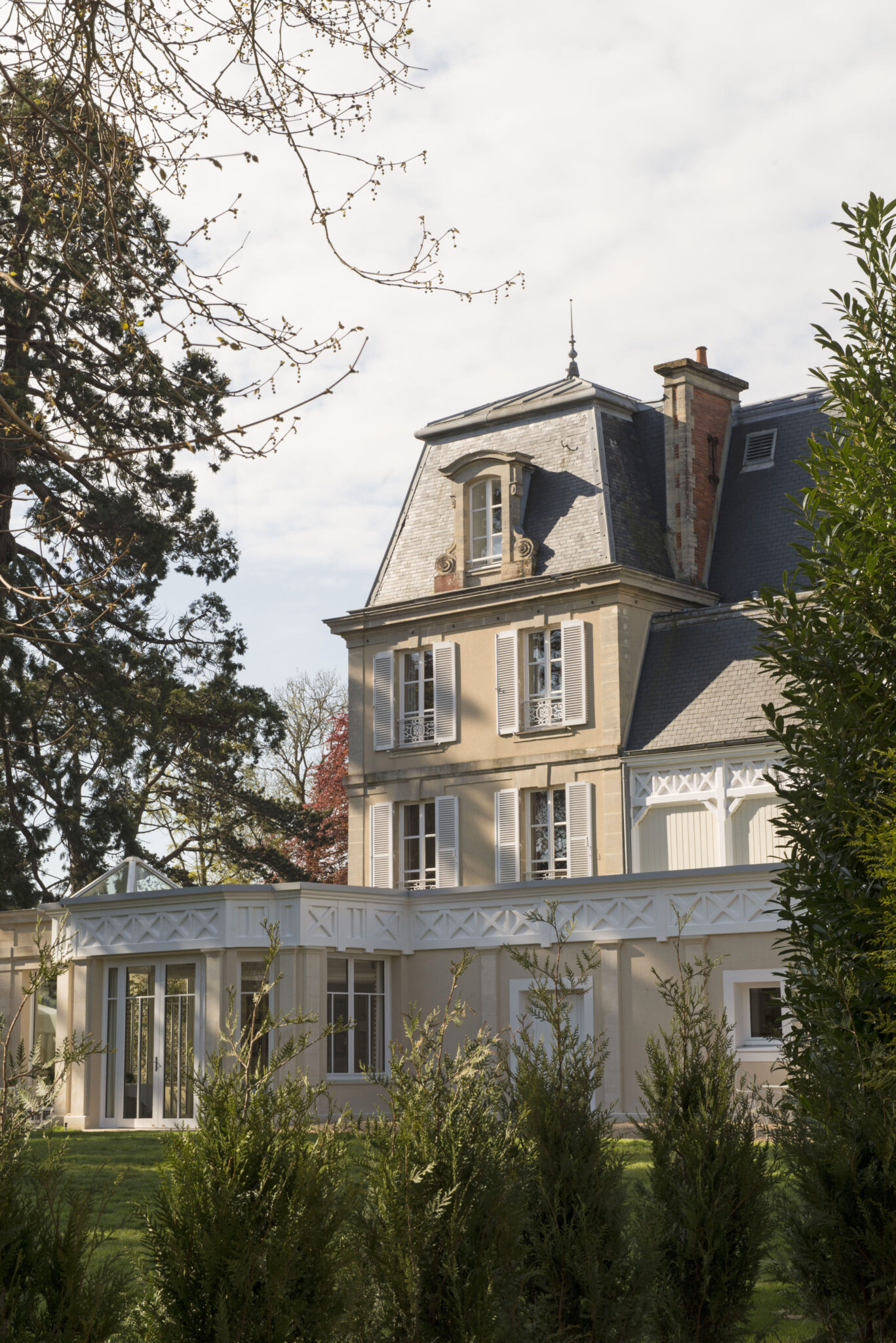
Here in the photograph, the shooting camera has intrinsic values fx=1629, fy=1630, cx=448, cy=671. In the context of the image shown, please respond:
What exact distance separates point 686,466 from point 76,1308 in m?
27.1

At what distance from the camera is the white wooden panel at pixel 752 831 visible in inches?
1049

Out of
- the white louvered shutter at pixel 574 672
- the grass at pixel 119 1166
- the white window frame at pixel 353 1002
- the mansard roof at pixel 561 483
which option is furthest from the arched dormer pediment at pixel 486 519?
the grass at pixel 119 1166

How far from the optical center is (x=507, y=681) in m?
30.7

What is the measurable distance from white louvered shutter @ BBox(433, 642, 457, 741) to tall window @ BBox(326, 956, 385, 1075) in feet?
23.6

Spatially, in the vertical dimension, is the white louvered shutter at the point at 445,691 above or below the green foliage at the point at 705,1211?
above

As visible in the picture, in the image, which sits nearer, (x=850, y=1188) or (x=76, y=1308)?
(x=76, y=1308)

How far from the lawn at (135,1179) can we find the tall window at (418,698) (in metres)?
11.2

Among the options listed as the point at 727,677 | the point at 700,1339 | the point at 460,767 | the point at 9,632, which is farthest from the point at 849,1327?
the point at 460,767

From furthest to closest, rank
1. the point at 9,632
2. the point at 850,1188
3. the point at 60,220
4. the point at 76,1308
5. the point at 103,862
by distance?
the point at 103,862, the point at 9,632, the point at 60,220, the point at 850,1188, the point at 76,1308

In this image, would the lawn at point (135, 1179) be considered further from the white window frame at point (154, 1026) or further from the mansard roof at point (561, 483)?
the mansard roof at point (561, 483)

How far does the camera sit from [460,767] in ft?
102

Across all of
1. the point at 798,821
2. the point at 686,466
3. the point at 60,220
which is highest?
the point at 686,466

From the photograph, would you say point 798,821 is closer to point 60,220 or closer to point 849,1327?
point 849,1327

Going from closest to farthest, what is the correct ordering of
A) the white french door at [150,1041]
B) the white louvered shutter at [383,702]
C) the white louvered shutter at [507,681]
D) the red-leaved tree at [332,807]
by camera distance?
the white french door at [150,1041]
the white louvered shutter at [507,681]
the white louvered shutter at [383,702]
the red-leaved tree at [332,807]
